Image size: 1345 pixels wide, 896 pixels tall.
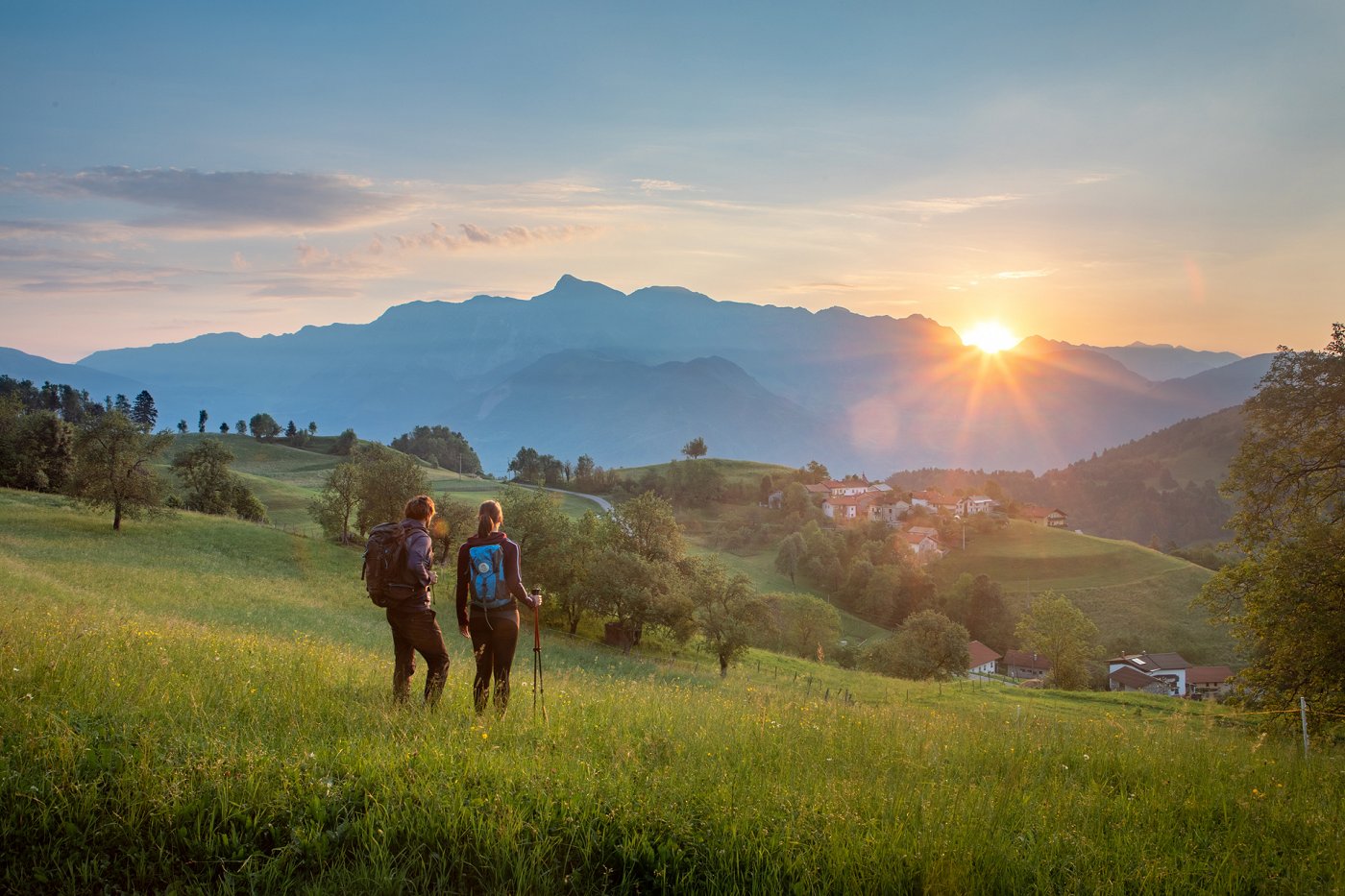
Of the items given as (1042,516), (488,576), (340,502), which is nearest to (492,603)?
(488,576)

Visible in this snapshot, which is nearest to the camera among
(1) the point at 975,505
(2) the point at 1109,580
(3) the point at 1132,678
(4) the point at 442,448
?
(3) the point at 1132,678

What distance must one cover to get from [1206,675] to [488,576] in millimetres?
97148

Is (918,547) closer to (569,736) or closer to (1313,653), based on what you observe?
(1313,653)

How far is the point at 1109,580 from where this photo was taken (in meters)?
113

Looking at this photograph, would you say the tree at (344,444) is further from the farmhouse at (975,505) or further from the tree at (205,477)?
the farmhouse at (975,505)

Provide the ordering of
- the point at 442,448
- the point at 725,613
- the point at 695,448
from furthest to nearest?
the point at 695,448
the point at 442,448
the point at 725,613

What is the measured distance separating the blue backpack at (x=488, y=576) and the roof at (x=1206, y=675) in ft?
315

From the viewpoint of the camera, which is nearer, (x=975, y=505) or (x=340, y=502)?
(x=340, y=502)

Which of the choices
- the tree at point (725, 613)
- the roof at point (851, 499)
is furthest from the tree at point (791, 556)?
the tree at point (725, 613)

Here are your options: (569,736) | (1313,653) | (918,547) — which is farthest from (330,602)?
(918,547)

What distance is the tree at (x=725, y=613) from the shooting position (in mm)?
44938

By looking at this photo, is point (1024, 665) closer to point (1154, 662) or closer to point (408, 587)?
point (1154, 662)

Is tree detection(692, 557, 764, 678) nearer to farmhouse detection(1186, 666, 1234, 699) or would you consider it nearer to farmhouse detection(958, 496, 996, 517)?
farmhouse detection(1186, 666, 1234, 699)

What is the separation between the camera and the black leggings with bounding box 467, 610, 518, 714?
898 centimetres
